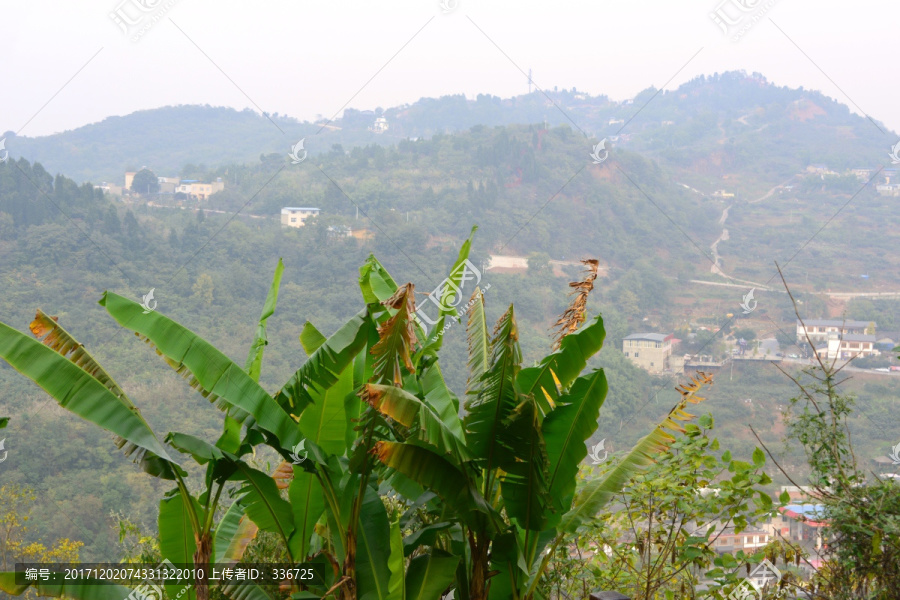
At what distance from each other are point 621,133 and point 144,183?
1974 centimetres

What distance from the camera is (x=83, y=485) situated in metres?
7.01

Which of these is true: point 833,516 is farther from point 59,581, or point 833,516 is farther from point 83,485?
point 83,485

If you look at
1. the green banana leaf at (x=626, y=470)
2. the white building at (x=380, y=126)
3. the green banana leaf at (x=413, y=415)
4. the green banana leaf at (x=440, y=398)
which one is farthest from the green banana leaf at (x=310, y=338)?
the white building at (x=380, y=126)

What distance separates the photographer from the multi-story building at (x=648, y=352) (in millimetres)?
9766

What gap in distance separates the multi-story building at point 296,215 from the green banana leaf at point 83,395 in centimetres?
1600

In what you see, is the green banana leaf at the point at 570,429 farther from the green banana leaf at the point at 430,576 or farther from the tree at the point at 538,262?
the tree at the point at 538,262

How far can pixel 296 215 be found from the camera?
18.4 metres

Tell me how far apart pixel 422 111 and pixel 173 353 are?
35.4 meters

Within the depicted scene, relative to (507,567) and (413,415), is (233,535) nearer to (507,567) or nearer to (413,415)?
(507,567)

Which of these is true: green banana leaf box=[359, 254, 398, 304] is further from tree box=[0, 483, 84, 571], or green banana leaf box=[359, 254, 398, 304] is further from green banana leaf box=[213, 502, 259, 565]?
tree box=[0, 483, 84, 571]

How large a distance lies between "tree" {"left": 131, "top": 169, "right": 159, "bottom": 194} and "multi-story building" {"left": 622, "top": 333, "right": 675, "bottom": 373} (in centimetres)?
1450

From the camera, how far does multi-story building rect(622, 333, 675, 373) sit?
977 centimetres

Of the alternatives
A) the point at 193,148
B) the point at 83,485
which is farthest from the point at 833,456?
the point at 193,148

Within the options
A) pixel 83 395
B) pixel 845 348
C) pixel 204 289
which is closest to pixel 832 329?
pixel 845 348
